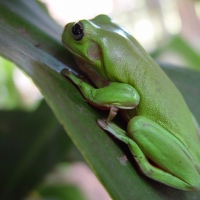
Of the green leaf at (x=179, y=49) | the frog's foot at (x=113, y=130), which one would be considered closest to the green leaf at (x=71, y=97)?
the frog's foot at (x=113, y=130)

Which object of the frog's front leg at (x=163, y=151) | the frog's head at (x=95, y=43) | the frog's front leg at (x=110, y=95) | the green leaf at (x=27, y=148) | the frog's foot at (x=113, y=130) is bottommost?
the green leaf at (x=27, y=148)

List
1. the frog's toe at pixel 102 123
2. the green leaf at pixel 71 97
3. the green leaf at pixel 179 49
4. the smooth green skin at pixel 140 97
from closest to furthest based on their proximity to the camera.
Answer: the green leaf at pixel 71 97 < the frog's toe at pixel 102 123 < the smooth green skin at pixel 140 97 < the green leaf at pixel 179 49

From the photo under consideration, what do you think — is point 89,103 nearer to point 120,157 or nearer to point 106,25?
point 120,157

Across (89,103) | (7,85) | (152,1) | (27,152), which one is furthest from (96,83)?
(152,1)

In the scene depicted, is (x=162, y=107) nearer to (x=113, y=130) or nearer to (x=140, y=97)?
(x=140, y=97)

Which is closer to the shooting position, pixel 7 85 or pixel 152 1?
pixel 7 85

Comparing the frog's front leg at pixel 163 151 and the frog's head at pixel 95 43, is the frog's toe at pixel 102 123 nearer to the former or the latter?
the frog's front leg at pixel 163 151

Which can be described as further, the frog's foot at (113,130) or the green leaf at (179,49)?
the green leaf at (179,49)
